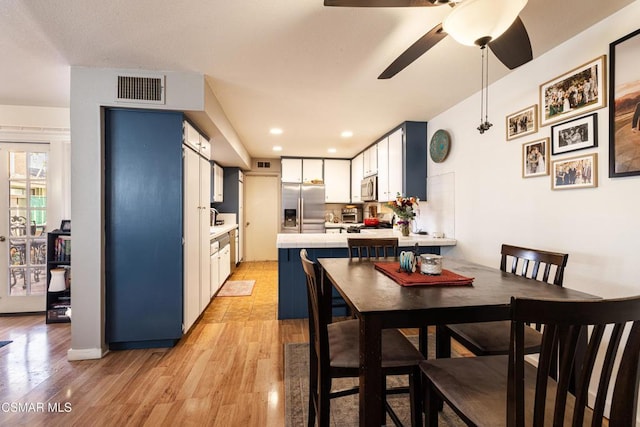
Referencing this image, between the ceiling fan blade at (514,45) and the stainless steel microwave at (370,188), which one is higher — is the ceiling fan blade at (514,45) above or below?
above

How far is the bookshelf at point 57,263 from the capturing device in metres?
2.82

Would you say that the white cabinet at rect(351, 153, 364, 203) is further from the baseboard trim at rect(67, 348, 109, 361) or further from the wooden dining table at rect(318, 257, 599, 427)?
the baseboard trim at rect(67, 348, 109, 361)

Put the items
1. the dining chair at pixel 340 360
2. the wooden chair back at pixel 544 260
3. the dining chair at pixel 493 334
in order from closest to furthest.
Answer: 1. the dining chair at pixel 340 360
2. the dining chair at pixel 493 334
3. the wooden chair back at pixel 544 260

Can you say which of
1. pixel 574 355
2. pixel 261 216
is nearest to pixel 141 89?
pixel 574 355

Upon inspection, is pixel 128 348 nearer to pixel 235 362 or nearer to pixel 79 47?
pixel 235 362

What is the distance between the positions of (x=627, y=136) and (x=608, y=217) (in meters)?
0.46

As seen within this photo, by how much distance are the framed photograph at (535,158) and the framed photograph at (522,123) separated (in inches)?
4.2

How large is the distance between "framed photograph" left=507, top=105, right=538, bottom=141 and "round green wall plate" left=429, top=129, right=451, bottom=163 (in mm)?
815

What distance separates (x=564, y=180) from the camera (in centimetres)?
187

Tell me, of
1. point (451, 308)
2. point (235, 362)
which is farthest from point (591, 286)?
point (235, 362)

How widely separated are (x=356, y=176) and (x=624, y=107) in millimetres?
4072

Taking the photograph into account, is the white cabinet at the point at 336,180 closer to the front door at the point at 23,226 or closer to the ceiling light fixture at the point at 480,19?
the front door at the point at 23,226

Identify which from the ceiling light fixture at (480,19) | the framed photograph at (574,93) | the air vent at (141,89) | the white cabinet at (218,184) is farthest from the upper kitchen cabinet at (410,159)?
the white cabinet at (218,184)

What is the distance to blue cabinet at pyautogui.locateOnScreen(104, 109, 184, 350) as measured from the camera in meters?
2.26
